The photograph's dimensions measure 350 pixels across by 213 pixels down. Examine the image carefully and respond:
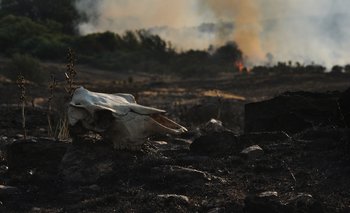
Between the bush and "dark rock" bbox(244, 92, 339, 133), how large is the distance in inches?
1086

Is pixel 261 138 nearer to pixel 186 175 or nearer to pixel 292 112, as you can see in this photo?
pixel 292 112

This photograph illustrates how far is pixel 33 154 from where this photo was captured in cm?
771

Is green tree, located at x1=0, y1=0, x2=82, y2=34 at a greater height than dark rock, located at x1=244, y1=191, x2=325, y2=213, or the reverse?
green tree, located at x1=0, y1=0, x2=82, y2=34

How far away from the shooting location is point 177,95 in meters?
28.6

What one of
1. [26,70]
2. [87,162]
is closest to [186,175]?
[87,162]

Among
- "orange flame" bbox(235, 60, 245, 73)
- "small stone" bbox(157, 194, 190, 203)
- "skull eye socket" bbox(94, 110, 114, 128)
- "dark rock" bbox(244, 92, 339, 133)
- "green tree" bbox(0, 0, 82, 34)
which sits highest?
"green tree" bbox(0, 0, 82, 34)

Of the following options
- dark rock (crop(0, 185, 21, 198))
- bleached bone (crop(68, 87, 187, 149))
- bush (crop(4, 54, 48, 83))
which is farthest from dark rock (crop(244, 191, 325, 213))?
bush (crop(4, 54, 48, 83))

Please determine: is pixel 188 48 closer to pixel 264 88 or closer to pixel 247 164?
pixel 264 88

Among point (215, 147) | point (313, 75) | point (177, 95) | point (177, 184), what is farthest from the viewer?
point (313, 75)

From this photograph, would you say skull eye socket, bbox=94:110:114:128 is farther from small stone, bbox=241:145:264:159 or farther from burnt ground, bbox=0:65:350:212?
small stone, bbox=241:145:264:159

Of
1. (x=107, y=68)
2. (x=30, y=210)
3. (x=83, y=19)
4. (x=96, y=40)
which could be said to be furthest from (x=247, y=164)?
(x=83, y=19)

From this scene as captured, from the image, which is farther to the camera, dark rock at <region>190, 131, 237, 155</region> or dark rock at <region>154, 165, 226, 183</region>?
dark rock at <region>190, 131, 237, 155</region>

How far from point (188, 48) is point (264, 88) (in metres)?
34.1

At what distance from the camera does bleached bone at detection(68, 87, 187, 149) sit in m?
7.45
